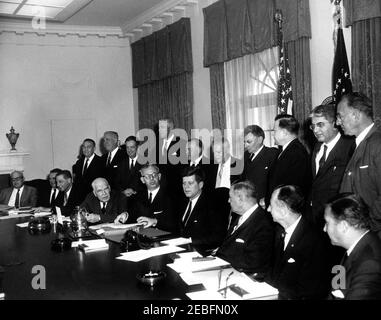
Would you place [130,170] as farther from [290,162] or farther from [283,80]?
[290,162]

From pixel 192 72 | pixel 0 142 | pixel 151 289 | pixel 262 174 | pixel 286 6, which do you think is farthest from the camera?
pixel 0 142

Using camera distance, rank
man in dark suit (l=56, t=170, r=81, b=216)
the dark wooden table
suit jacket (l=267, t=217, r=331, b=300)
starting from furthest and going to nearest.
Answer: man in dark suit (l=56, t=170, r=81, b=216)
suit jacket (l=267, t=217, r=331, b=300)
the dark wooden table

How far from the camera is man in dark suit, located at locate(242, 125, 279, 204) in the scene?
13.5 feet

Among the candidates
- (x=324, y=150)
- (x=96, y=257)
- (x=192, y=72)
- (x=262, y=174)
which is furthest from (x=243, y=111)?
(x=96, y=257)

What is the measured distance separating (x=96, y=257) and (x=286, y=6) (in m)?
3.60

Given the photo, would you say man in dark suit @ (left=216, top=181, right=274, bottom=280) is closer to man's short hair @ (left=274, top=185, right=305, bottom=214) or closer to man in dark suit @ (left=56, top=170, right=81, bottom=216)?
man's short hair @ (left=274, top=185, right=305, bottom=214)

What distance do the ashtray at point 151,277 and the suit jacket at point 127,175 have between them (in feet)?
10.6

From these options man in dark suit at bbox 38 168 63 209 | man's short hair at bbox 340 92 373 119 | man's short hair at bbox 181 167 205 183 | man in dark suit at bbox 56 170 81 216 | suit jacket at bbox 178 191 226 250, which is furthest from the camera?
Result: man in dark suit at bbox 38 168 63 209

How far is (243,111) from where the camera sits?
602 centimetres

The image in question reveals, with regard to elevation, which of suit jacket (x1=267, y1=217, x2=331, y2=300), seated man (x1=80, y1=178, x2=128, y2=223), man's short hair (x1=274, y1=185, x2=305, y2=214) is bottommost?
suit jacket (x1=267, y1=217, x2=331, y2=300)

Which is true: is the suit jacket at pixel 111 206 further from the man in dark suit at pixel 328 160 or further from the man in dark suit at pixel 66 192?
the man in dark suit at pixel 328 160

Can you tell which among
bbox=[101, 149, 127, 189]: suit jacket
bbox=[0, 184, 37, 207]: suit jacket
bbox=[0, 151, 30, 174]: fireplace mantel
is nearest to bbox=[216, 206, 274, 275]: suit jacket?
bbox=[101, 149, 127, 189]: suit jacket

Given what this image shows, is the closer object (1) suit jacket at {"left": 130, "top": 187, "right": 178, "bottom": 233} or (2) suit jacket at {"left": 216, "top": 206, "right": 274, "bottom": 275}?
(2) suit jacket at {"left": 216, "top": 206, "right": 274, "bottom": 275}

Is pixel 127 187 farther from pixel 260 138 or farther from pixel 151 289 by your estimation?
pixel 151 289
